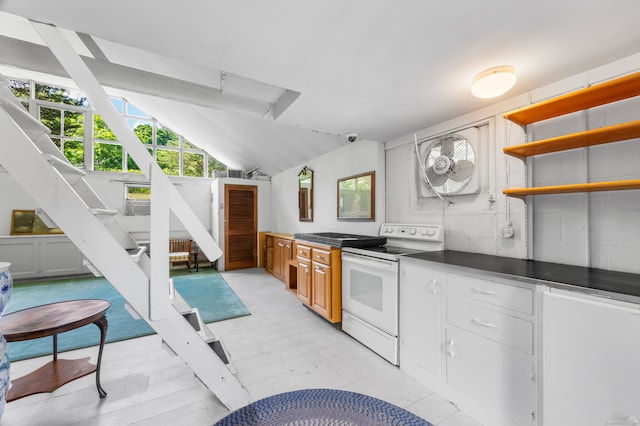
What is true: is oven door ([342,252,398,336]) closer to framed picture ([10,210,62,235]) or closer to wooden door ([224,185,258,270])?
wooden door ([224,185,258,270])

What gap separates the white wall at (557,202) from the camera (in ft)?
4.69

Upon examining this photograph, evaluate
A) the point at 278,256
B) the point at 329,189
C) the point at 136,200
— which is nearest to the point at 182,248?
the point at 136,200

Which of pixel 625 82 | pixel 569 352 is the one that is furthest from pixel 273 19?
pixel 569 352

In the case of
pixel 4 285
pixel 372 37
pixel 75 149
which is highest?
pixel 75 149

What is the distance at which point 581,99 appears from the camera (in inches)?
57.4

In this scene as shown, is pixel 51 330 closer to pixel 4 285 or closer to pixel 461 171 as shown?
pixel 4 285

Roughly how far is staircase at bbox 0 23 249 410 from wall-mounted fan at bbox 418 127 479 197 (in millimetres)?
2014

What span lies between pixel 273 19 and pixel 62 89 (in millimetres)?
7354

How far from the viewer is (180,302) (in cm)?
219

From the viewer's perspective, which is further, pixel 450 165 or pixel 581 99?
pixel 450 165

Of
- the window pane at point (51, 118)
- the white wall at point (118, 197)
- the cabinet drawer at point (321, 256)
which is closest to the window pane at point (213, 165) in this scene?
the white wall at point (118, 197)

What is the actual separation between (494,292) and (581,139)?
1.01 metres

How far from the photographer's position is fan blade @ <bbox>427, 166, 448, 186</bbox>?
2330 mm

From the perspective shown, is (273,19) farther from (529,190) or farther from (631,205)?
(631,205)
